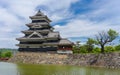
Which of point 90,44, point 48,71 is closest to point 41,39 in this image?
point 90,44

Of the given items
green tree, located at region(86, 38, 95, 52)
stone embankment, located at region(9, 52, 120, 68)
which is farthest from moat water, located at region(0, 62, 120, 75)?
green tree, located at region(86, 38, 95, 52)

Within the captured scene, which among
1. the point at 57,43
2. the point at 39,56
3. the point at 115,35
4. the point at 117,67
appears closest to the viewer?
the point at 117,67

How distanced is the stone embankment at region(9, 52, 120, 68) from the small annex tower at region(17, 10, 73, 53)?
412 cm

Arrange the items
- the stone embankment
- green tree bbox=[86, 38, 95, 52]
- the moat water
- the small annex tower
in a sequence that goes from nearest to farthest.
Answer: the moat water
the stone embankment
green tree bbox=[86, 38, 95, 52]
the small annex tower

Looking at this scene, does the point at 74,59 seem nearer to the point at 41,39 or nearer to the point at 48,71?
the point at 41,39

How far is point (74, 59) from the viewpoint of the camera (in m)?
46.1

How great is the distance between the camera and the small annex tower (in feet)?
179

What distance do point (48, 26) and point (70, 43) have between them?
407 inches

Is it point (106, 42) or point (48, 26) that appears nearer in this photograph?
point (106, 42)

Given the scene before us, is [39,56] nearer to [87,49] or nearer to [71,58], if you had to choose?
[71,58]

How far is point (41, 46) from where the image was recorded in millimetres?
57812

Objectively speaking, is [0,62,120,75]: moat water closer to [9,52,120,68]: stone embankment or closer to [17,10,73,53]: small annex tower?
[9,52,120,68]: stone embankment

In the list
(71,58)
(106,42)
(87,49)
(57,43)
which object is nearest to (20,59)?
(57,43)

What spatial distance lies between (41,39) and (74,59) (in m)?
14.9
